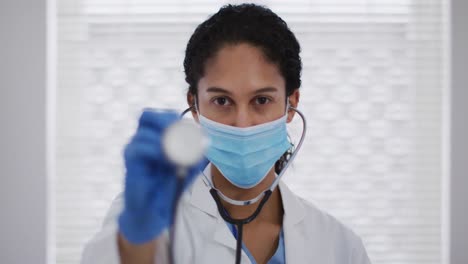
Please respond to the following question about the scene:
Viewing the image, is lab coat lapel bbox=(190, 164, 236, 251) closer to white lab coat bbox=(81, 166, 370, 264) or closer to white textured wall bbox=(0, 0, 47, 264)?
white lab coat bbox=(81, 166, 370, 264)

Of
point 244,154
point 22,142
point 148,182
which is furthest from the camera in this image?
point 22,142

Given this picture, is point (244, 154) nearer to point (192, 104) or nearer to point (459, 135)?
point (192, 104)

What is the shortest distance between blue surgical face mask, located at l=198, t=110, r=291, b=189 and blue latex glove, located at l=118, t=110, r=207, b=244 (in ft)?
1.21

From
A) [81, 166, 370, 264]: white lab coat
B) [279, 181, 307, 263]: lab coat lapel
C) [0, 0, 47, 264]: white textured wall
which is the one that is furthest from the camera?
[0, 0, 47, 264]: white textured wall

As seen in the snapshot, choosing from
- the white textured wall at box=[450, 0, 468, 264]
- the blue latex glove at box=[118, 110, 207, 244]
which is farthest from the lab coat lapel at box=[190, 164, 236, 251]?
the white textured wall at box=[450, 0, 468, 264]

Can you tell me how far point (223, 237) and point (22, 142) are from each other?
102 cm

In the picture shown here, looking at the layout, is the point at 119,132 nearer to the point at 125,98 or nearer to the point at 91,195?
the point at 125,98

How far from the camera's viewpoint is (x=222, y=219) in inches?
34.2

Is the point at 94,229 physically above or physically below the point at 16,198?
below

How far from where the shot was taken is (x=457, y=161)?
1563 mm

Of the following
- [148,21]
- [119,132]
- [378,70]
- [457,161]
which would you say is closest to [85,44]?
[148,21]

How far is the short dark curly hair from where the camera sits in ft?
2.85

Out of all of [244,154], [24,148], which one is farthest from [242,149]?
[24,148]

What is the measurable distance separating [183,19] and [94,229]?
88 cm
